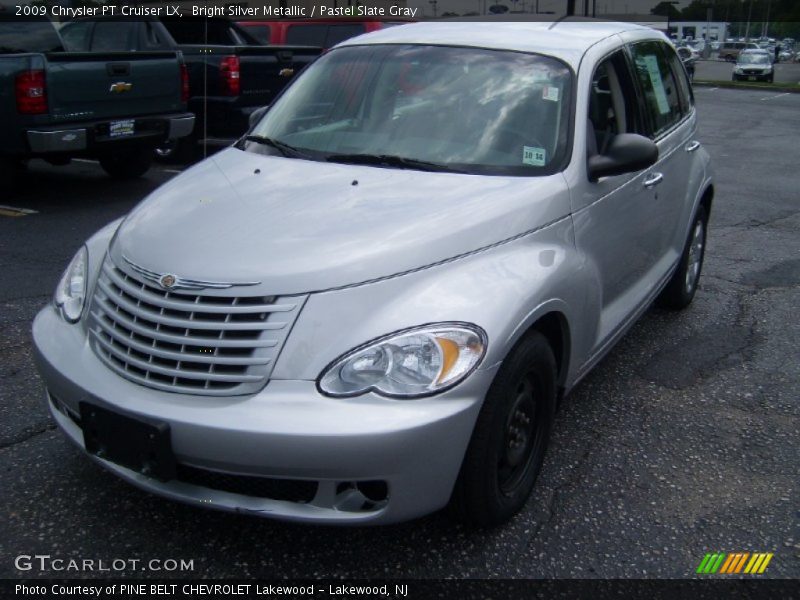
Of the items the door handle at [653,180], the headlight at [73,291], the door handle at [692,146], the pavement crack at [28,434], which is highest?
the door handle at [692,146]

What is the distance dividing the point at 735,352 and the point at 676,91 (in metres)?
1.60

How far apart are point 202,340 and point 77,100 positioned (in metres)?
6.07

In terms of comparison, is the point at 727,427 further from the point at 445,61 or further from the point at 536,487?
the point at 445,61

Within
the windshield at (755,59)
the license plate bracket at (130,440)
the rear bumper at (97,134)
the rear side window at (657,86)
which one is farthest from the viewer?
the windshield at (755,59)

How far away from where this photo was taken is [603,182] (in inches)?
144

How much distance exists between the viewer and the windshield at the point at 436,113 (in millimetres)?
3545

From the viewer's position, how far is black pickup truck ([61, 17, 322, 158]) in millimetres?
10078

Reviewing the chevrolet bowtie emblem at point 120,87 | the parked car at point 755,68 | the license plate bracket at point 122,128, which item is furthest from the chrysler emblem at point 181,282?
the parked car at point 755,68

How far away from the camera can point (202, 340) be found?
8.71 ft

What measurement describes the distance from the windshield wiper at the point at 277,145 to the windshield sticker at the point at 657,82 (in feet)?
6.67

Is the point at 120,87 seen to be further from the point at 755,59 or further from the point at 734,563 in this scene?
the point at 755,59

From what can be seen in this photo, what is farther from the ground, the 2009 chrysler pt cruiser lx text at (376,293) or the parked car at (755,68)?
the 2009 chrysler pt cruiser lx text at (376,293)

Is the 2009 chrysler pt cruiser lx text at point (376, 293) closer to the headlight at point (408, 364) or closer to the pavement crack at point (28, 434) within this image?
the headlight at point (408, 364)

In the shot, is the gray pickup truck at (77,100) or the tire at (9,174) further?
the tire at (9,174)
